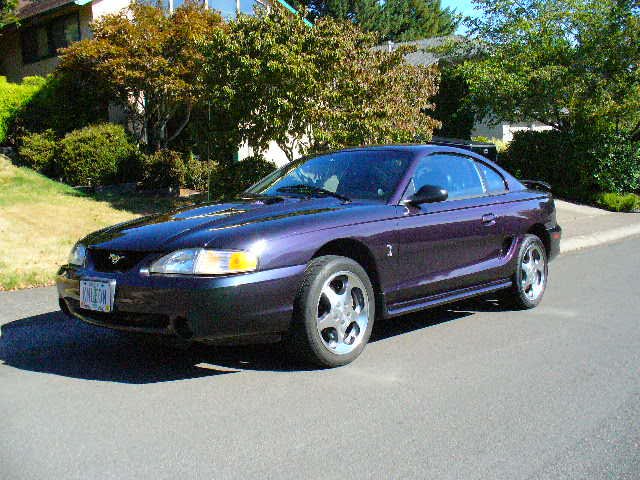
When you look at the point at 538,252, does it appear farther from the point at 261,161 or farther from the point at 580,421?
the point at 261,161

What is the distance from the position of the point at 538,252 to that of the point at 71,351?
429 centimetres

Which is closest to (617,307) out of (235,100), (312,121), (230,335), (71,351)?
(230,335)

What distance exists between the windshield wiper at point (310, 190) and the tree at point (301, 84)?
5.79 m

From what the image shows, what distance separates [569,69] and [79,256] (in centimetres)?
1628

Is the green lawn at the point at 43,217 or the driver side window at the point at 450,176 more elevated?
the driver side window at the point at 450,176

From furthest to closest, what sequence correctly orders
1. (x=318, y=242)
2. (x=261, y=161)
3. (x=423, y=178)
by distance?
(x=261, y=161)
(x=423, y=178)
(x=318, y=242)

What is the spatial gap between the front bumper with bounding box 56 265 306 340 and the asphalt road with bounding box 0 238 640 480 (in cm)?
38

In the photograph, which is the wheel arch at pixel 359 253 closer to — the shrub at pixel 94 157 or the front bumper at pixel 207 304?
the front bumper at pixel 207 304

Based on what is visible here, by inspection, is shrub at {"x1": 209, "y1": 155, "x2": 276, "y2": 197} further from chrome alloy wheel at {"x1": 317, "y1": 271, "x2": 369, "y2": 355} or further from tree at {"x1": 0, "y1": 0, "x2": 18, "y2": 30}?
tree at {"x1": 0, "y1": 0, "x2": 18, "y2": 30}

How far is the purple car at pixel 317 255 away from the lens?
4.48 metres

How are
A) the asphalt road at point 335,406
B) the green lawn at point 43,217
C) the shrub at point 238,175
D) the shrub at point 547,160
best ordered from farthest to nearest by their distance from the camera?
the shrub at point 547,160 < the shrub at point 238,175 < the green lawn at point 43,217 < the asphalt road at point 335,406

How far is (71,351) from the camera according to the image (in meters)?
5.47

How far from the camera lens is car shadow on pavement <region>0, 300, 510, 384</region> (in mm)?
4914

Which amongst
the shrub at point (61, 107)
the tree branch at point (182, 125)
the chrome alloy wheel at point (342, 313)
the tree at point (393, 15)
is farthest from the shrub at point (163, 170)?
the tree at point (393, 15)
